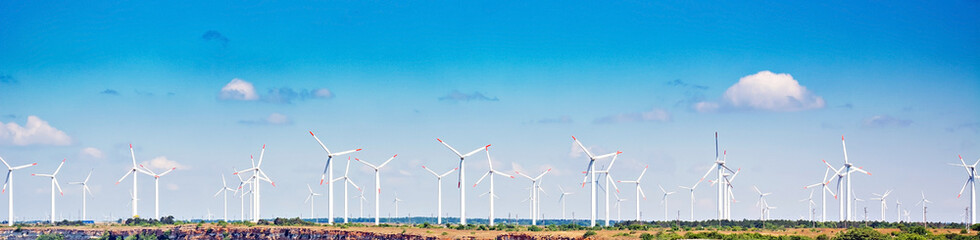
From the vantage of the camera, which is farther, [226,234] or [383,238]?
[226,234]

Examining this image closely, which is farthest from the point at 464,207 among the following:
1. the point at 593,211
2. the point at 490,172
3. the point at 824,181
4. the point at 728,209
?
the point at 824,181

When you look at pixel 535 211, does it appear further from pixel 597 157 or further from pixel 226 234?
pixel 226 234

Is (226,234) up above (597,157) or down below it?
below

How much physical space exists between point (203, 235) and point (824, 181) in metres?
109

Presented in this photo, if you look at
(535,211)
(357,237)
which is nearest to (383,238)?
(357,237)

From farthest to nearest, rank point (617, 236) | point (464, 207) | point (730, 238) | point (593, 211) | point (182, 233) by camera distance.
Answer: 1. point (182, 233)
2. point (464, 207)
3. point (593, 211)
4. point (617, 236)
5. point (730, 238)

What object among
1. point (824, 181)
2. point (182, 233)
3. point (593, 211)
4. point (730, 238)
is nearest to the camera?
point (730, 238)

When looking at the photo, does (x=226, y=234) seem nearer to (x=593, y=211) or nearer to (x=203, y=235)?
(x=203, y=235)

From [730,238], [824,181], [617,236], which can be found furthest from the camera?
[824,181]

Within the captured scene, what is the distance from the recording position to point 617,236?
136 meters

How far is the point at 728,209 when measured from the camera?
188 meters

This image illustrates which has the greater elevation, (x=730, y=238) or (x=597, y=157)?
(x=597, y=157)

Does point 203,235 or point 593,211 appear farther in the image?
point 203,235

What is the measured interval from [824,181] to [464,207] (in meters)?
61.5
